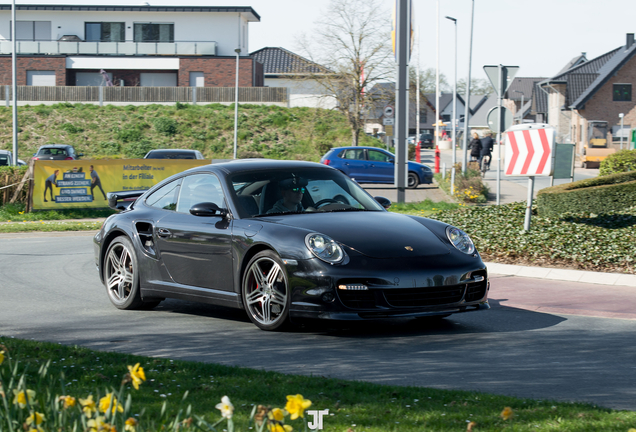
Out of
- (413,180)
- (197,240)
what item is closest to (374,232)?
(197,240)

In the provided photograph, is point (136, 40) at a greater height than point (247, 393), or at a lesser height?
greater

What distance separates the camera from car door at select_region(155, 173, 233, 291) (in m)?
7.28

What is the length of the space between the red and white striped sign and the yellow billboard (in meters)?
11.7

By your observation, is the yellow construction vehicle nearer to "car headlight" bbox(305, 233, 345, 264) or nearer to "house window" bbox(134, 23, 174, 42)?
"house window" bbox(134, 23, 174, 42)

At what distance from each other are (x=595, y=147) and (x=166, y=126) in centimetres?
2954

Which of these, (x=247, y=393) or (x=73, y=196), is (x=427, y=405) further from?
(x=73, y=196)

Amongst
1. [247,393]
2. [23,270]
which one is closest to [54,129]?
[23,270]

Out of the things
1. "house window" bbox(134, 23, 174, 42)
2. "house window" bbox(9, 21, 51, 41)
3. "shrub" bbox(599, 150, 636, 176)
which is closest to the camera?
"shrub" bbox(599, 150, 636, 176)

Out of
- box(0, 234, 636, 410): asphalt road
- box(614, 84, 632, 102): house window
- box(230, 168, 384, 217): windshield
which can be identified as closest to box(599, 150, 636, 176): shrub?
box(0, 234, 636, 410): asphalt road

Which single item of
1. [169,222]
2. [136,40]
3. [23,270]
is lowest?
[23,270]

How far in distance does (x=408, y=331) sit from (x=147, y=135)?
146ft

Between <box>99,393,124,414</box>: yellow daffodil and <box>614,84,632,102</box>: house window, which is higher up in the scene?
<box>614,84,632,102</box>: house window

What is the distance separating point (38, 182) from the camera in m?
20.6

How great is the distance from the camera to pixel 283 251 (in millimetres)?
6637
